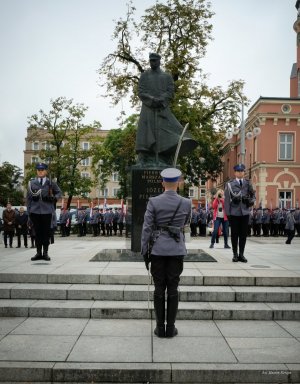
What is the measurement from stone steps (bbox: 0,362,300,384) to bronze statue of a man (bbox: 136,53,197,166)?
6.56 metres

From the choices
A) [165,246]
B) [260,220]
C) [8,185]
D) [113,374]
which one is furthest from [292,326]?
[8,185]

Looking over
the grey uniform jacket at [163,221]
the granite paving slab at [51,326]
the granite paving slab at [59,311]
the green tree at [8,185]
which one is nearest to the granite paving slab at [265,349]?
the grey uniform jacket at [163,221]

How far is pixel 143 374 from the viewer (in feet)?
14.8

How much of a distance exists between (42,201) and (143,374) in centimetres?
553

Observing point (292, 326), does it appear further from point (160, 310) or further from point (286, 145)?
point (286, 145)

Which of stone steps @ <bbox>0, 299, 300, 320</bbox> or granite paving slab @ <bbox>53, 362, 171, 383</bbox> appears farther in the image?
stone steps @ <bbox>0, 299, 300, 320</bbox>

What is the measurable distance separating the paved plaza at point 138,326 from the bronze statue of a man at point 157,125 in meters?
2.97

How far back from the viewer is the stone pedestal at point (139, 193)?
9984 millimetres

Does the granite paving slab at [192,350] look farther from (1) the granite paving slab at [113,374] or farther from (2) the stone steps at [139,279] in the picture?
(2) the stone steps at [139,279]

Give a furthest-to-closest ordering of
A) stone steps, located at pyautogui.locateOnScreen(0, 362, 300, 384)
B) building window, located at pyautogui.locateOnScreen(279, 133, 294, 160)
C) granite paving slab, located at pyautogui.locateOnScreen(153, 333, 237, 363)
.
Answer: building window, located at pyautogui.locateOnScreen(279, 133, 294, 160)
granite paving slab, located at pyautogui.locateOnScreen(153, 333, 237, 363)
stone steps, located at pyautogui.locateOnScreen(0, 362, 300, 384)

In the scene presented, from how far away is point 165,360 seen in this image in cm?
475

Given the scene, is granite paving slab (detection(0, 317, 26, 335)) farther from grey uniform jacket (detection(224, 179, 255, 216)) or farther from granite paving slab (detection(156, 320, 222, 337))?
grey uniform jacket (detection(224, 179, 255, 216))

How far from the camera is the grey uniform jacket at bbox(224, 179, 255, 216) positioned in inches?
367

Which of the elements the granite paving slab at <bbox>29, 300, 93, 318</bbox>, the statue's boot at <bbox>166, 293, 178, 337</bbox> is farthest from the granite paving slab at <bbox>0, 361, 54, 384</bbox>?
the granite paving slab at <bbox>29, 300, 93, 318</bbox>
